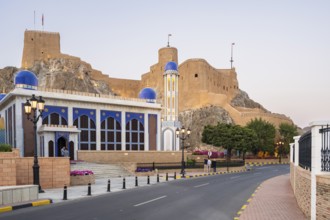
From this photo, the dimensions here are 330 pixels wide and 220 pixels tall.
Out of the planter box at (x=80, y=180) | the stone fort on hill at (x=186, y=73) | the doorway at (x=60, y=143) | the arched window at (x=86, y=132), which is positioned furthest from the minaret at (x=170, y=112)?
the stone fort on hill at (x=186, y=73)

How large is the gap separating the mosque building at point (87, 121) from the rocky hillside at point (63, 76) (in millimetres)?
63051

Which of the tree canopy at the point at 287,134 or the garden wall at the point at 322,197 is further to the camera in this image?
the tree canopy at the point at 287,134

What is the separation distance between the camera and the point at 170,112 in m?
54.3

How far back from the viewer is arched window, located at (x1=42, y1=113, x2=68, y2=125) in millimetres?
40003

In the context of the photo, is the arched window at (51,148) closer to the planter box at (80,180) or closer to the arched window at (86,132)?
the arched window at (86,132)

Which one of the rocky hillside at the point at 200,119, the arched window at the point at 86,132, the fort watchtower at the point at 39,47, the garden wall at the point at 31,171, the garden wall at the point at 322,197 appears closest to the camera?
the garden wall at the point at 322,197

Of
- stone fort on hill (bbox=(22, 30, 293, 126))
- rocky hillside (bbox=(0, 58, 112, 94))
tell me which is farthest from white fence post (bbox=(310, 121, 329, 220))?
rocky hillside (bbox=(0, 58, 112, 94))

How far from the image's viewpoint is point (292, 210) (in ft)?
42.7

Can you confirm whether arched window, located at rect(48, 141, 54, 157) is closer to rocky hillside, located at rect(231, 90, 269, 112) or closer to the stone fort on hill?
the stone fort on hill

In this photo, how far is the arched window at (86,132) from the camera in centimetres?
4291

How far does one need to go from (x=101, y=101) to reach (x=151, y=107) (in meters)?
7.90

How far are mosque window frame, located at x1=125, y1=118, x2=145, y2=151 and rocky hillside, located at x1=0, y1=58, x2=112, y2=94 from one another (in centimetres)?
6709

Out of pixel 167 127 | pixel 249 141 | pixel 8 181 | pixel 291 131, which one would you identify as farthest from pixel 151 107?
pixel 291 131

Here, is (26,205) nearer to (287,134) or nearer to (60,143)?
(60,143)
